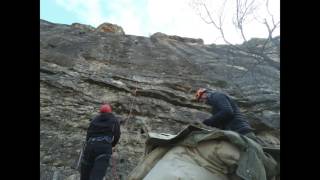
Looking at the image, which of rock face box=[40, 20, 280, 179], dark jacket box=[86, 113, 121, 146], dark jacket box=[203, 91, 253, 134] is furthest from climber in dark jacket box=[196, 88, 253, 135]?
rock face box=[40, 20, 280, 179]

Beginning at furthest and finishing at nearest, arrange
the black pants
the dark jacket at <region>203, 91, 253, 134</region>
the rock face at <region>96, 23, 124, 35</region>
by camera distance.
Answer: the rock face at <region>96, 23, 124, 35</region>
the black pants
the dark jacket at <region>203, 91, 253, 134</region>

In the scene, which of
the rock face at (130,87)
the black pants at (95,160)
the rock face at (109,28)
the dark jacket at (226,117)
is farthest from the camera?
the rock face at (109,28)

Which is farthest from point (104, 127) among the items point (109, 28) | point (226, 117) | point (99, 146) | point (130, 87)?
point (109, 28)

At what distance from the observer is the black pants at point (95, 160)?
6.44 metres

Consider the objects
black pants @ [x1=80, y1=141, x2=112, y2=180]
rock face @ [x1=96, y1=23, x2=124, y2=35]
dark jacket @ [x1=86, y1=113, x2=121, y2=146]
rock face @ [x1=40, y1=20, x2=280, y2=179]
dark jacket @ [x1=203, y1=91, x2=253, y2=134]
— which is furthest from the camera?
rock face @ [x1=96, y1=23, x2=124, y2=35]

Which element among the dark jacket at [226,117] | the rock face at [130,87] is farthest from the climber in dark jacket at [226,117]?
the rock face at [130,87]

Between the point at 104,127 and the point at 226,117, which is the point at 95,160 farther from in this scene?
the point at 226,117

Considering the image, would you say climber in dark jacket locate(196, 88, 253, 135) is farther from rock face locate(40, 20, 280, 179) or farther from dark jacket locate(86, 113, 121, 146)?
rock face locate(40, 20, 280, 179)

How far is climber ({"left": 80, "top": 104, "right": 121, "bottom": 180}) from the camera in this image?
649cm

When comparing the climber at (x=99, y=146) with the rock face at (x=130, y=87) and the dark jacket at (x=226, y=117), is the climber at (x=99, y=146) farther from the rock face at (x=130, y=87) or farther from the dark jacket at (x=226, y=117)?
the dark jacket at (x=226, y=117)

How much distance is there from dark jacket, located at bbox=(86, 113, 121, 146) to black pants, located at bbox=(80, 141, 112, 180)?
0.55 ft

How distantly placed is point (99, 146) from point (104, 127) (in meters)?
0.31

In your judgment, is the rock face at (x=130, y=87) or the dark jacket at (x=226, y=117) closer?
the dark jacket at (x=226, y=117)
